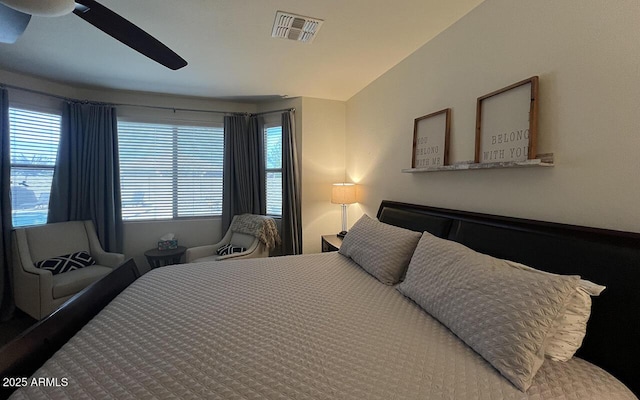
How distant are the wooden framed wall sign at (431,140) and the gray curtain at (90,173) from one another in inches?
140

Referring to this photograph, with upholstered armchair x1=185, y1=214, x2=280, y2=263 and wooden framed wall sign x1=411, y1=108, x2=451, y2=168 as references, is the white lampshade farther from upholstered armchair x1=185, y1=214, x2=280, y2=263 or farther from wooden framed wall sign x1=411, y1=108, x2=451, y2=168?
wooden framed wall sign x1=411, y1=108, x2=451, y2=168

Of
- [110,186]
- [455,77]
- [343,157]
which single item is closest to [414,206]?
[455,77]

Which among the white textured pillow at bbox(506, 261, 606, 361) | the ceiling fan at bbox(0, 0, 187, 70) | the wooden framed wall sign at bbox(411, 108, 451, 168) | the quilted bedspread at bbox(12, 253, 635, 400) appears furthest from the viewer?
the wooden framed wall sign at bbox(411, 108, 451, 168)

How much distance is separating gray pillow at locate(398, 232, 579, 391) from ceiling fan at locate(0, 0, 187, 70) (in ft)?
6.52

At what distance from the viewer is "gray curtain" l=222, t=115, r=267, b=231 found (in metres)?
3.75

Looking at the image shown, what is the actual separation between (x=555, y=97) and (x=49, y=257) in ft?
14.3

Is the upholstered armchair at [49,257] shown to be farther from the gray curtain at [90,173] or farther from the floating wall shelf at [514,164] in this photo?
the floating wall shelf at [514,164]

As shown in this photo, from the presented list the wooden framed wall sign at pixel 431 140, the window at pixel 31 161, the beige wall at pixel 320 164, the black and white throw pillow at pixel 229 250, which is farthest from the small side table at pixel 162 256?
the wooden framed wall sign at pixel 431 140

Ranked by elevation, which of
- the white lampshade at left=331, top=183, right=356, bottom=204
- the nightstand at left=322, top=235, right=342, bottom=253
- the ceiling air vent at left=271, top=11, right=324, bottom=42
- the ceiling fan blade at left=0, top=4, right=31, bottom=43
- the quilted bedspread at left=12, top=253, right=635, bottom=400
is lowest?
the nightstand at left=322, top=235, right=342, bottom=253

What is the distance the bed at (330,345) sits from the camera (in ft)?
2.76

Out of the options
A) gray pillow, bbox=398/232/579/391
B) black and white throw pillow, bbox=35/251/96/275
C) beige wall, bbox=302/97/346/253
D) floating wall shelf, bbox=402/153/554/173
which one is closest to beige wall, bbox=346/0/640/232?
floating wall shelf, bbox=402/153/554/173

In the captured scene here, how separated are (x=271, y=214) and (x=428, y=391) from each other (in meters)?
3.32

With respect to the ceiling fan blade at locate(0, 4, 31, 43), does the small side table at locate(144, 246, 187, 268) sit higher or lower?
lower

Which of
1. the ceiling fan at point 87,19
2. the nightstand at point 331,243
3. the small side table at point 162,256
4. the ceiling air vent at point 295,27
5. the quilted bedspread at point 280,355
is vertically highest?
the ceiling air vent at point 295,27
